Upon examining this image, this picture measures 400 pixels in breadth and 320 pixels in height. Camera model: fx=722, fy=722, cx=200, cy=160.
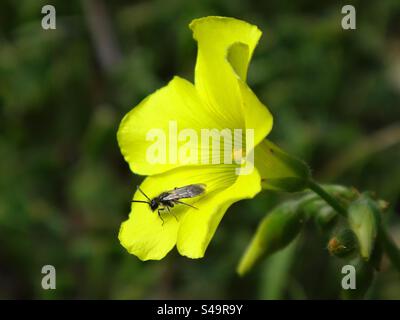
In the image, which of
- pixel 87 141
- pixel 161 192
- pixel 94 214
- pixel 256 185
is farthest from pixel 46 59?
pixel 256 185

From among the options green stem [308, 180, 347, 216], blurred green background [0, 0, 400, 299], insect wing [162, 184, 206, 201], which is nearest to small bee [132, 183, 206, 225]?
insect wing [162, 184, 206, 201]

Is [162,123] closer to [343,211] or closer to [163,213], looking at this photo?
[163,213]

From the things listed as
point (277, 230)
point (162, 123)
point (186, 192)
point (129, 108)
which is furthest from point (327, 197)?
point (129, 108)

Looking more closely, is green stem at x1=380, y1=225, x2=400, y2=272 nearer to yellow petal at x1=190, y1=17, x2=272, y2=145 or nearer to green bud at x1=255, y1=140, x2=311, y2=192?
green bud at x1=255, y1=140, x2=311, y2=192

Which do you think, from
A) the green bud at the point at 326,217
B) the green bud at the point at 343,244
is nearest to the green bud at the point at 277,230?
the green bud at the point at 326,217

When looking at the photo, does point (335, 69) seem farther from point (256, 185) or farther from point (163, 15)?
point (256, 185)

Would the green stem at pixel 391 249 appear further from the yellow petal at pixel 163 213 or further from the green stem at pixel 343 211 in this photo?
the yellow petal at pixel 163 213
